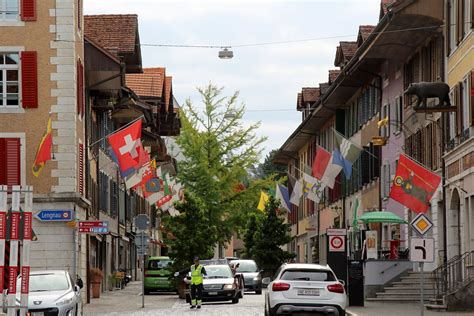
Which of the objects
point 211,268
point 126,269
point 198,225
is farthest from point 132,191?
point 211,268

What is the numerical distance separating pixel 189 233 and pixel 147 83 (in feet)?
Answer: 92.7

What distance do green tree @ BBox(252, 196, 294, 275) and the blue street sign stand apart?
43346 millimetres

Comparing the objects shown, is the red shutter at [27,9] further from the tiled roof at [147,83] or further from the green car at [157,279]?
the tiled roof at [147,83]

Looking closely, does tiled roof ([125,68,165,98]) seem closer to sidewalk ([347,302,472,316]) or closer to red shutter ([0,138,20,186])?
red shutter ([0,138,20,186])

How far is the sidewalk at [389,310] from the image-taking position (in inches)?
1419

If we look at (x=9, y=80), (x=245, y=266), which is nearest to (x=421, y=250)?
(x=9, y=80)

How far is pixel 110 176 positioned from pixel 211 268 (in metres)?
16.8

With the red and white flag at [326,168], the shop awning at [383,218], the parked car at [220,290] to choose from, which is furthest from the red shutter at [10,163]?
the red and white flag at [326,168]

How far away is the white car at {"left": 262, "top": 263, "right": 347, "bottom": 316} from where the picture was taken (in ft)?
103

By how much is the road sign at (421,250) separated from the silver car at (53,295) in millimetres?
7716

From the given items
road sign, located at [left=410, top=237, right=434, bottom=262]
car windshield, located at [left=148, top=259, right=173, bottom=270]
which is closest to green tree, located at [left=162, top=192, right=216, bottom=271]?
car windshield, located at [left=148, top=259, right=173, bottom=270]

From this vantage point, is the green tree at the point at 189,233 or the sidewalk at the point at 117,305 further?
the green tree at the point at 189,233

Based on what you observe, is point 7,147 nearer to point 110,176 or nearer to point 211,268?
point 211,268

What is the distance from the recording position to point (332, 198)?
76438mm
